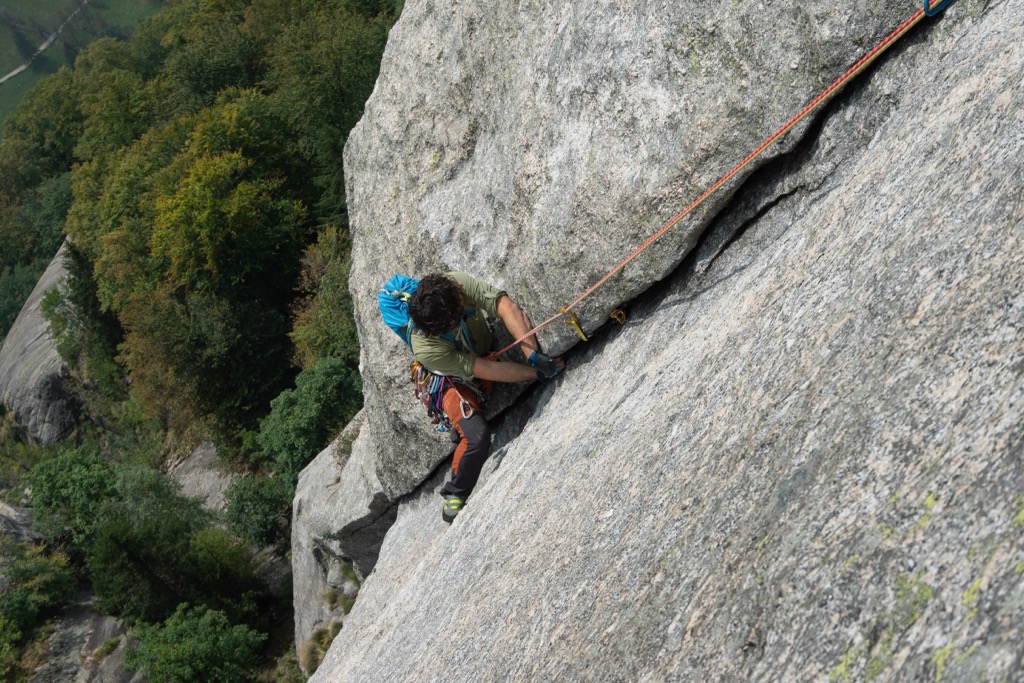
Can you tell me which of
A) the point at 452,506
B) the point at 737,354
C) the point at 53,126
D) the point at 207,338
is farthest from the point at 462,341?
the point at 53,126

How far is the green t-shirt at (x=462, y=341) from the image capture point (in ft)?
25.3

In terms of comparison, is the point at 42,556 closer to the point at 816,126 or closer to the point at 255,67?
the point at 255,67

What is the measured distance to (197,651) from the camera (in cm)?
2283

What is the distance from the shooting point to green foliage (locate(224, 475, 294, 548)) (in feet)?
91.1

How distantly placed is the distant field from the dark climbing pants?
138987 mm

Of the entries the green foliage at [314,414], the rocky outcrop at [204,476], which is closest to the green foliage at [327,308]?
the green foliage at [314,414]

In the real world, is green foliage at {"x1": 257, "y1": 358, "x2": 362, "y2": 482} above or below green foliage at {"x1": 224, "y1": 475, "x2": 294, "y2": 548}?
above

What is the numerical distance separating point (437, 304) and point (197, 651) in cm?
1930

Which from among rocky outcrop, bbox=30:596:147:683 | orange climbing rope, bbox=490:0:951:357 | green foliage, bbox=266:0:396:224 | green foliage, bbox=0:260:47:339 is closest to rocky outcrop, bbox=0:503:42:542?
rocky outcrop, bbox=30:596:147:683

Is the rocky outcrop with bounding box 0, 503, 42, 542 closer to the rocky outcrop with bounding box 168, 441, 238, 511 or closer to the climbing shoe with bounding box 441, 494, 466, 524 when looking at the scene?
the rocky outcrop with bounding box 168, 441, 238, 511

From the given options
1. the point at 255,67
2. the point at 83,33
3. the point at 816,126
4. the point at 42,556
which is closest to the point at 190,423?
the point at 42,556

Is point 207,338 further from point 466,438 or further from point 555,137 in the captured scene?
point 555,137

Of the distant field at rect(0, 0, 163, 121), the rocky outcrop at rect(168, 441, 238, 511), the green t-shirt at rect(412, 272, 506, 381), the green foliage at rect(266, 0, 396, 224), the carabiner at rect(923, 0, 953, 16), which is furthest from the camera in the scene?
the distant field at rect(0, 0, 163, 121)

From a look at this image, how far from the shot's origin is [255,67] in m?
47.1
